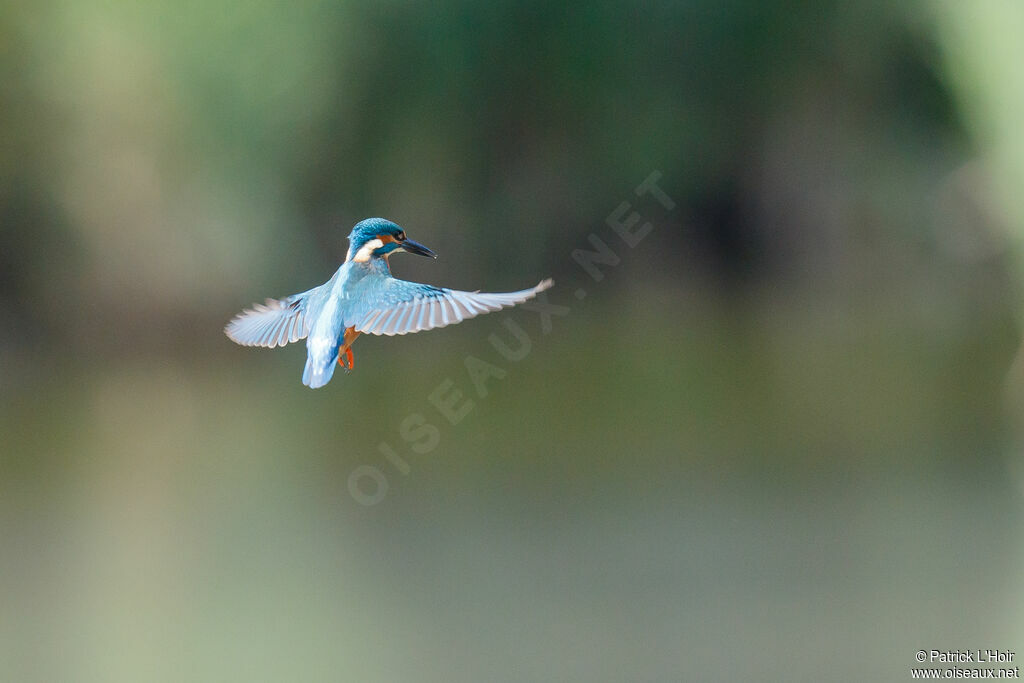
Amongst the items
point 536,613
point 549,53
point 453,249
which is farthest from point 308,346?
point 549,53

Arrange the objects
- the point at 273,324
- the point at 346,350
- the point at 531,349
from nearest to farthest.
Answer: the point at 346,350, the point at 273,324, the point at 531,349

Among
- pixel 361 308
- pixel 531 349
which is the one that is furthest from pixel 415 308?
pixel 531 349

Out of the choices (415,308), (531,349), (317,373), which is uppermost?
(531,349)

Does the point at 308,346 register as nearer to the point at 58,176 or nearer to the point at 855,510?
the point at 855,510

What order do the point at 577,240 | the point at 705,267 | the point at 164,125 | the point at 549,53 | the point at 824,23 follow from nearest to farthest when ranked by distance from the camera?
the point at 164,125, the point at 549,53, the point at 824,23, the point at 577,240, the point at 705,267

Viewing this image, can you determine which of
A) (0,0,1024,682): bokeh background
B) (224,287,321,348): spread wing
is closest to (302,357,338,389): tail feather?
(224,287,321,348): spread wing

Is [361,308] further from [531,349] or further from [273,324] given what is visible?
[531,349]
